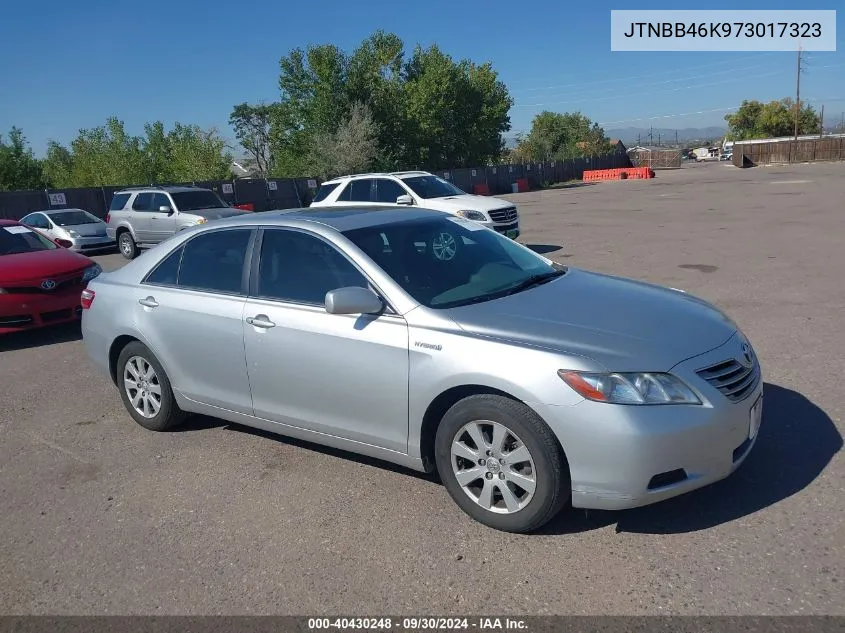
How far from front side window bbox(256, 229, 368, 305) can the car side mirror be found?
0.74ft

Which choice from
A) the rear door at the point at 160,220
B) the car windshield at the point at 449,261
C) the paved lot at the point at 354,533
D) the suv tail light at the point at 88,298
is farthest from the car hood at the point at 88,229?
the car windshield at the point at 449,261

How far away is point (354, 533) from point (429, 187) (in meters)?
12.1

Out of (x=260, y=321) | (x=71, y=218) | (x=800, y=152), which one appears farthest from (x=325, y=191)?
(x=800, y=152)

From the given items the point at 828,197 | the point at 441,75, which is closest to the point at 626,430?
the point at 828,197

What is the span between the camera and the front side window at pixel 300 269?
4.26 meters

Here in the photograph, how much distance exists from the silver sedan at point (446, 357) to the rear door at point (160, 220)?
12.6 meters

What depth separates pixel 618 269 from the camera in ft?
37.3

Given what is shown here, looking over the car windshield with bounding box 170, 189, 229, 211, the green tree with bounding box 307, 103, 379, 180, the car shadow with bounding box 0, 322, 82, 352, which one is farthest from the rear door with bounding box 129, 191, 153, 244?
the green tree with bounding box 307, 103, 379, 180

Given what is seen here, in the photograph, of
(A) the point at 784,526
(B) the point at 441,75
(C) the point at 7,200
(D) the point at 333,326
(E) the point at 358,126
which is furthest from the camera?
(B) the point at 441,75

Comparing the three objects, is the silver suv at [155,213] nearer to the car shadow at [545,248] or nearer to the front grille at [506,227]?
the front grille at [506,227]

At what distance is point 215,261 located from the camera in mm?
4957

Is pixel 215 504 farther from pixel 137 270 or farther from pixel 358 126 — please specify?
pixel 358 126

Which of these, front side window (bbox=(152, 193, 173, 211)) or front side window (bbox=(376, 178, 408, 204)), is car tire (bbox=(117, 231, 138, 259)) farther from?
front side window (bbox=(376, 178, 408, 204))

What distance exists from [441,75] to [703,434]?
56.8 m
